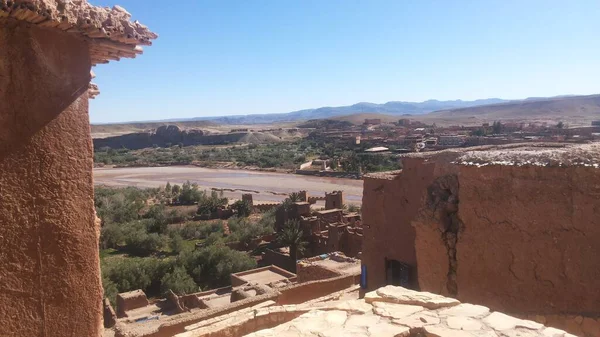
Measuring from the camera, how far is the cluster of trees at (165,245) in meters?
17.6

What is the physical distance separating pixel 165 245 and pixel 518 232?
20.9 m

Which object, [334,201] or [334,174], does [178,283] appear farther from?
[334,174]

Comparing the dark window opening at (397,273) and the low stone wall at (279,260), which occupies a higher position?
the dark window opening at (397,273)

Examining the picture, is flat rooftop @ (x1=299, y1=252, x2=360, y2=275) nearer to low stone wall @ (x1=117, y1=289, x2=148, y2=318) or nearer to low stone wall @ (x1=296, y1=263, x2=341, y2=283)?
low stone wall @ (x1=296, y1=263, x2=341, y2=283)

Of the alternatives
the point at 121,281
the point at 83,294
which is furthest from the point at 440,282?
the point at 121,281

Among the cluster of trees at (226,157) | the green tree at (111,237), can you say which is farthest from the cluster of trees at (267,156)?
the green tree at (111,237)

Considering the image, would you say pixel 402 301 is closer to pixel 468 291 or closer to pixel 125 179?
pixel 468 291

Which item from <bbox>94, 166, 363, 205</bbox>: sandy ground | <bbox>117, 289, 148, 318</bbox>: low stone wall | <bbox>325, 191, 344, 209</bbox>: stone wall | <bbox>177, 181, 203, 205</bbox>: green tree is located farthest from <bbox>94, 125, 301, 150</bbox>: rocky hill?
<bbox>117, 289, 148, 318</bbox>: low stone wall

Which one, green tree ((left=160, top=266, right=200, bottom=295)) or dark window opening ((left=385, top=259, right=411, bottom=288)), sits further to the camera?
green tree ((left=160, top=266, right=200, bottom=295))

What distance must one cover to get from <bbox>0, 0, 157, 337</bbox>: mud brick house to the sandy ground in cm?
3088

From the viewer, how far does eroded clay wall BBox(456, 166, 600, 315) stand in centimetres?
535

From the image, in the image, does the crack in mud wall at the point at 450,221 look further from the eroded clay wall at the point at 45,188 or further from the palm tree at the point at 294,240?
the palm tree at the point at 294,240

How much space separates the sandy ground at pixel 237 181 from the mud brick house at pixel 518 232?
27905mm

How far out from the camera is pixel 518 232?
5.82 meters
